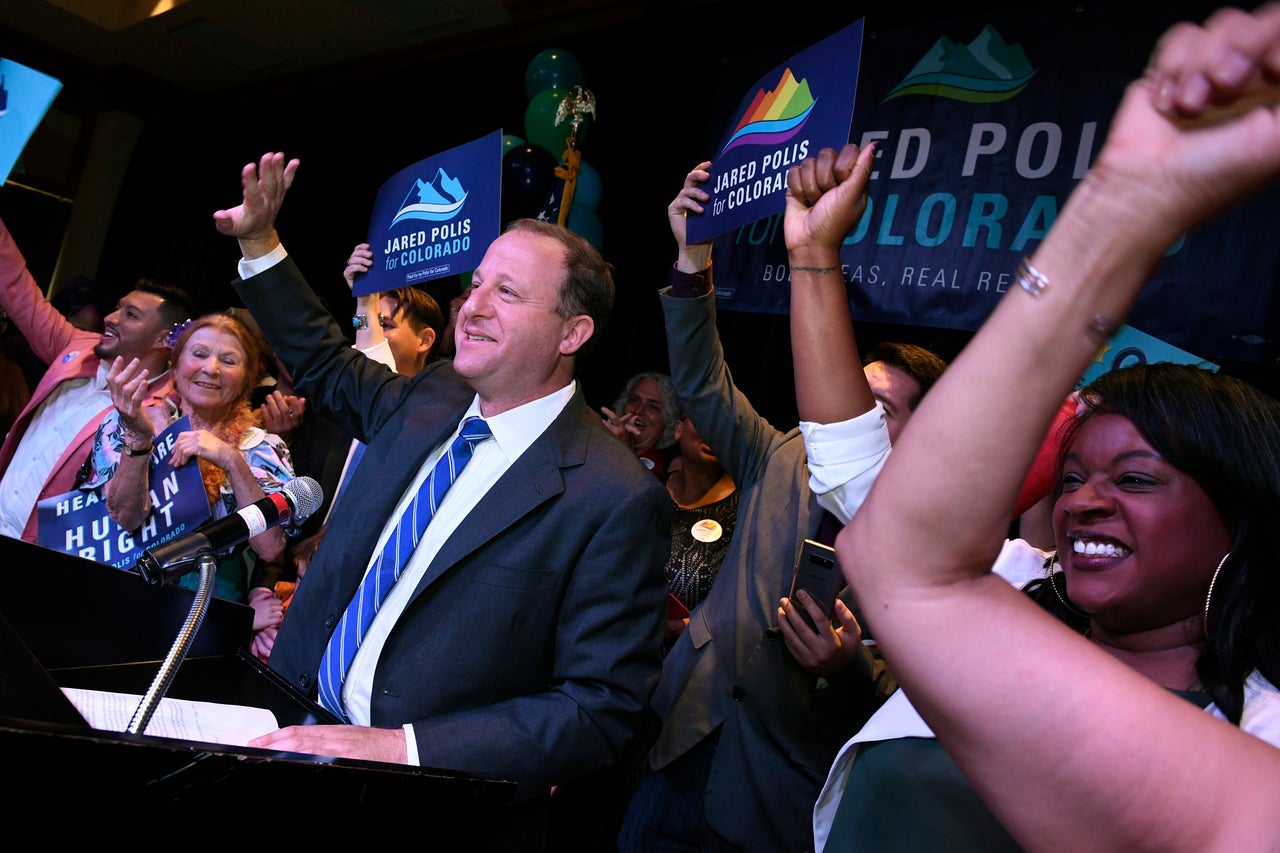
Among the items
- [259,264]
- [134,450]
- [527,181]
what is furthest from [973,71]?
[134,450]

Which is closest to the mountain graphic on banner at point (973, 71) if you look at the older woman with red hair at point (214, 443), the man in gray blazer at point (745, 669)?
the man in gray blazer at point (745, 669)

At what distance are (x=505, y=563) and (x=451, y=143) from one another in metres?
5.03

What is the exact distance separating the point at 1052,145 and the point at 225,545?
2939 millimetres

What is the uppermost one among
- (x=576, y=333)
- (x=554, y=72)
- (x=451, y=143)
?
(x=451, y=143)

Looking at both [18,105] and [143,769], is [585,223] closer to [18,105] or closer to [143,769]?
[18,105]

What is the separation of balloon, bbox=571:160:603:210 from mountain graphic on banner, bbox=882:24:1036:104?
1508 mm

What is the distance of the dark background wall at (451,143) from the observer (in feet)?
13.9

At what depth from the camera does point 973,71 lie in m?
3.30

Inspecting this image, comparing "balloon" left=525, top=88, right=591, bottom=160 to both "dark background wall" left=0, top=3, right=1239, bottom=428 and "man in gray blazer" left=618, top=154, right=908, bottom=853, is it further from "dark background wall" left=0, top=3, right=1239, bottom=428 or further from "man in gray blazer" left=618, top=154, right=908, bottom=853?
Result: "man in gray blazer" left=618, top=154, right=908, bottom=853

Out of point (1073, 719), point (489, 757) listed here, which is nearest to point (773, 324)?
point (489, 757)

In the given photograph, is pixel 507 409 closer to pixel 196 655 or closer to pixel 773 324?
pixel 196 655

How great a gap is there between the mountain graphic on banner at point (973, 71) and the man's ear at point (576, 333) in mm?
2079

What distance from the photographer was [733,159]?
1.93m

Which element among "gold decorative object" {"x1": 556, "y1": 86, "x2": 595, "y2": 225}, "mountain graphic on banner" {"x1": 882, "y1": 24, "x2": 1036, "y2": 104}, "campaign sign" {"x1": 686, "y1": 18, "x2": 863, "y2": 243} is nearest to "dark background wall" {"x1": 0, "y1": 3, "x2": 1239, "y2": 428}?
"mountain graphic on banner" {"x1": 882, "y1": 24, "x2": 1036, "y2": 104}
